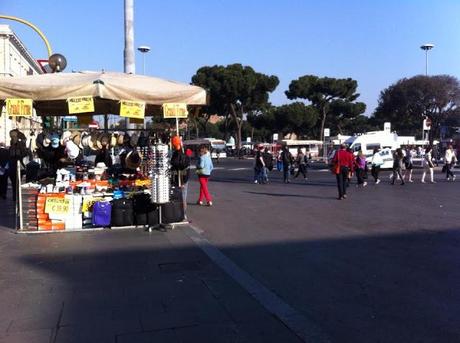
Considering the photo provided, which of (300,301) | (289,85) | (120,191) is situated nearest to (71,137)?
(120,191)

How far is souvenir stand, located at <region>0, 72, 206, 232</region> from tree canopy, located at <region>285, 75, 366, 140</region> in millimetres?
62913

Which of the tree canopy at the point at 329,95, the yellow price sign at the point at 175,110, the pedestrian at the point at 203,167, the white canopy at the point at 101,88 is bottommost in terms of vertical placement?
the pedestrian at the point at 203,167

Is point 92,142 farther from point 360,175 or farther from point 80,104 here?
point 360,175

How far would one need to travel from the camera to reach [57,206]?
31.8ft

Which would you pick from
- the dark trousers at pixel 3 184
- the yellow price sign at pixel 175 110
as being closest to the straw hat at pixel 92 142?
the yellow price sign at pixel 175 110

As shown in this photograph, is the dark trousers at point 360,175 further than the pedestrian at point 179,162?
Yes

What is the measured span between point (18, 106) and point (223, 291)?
5.52 m

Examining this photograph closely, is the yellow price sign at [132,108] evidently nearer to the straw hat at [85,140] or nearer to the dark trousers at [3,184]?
the straw hat at [85,140]

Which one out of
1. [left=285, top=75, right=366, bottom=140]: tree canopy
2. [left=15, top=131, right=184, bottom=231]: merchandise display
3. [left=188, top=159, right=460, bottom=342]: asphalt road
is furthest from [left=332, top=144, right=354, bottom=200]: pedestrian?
[left=285, top=75, right=366, bottom=140]: tree canopy

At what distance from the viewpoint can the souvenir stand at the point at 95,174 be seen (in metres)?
9.24

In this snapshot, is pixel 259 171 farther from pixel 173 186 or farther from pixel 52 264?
pixel 52 264

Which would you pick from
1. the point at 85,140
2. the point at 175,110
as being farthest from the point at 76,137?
the point at 175,110

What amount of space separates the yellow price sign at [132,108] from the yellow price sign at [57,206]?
1907 mm

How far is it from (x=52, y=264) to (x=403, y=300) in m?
4.42
